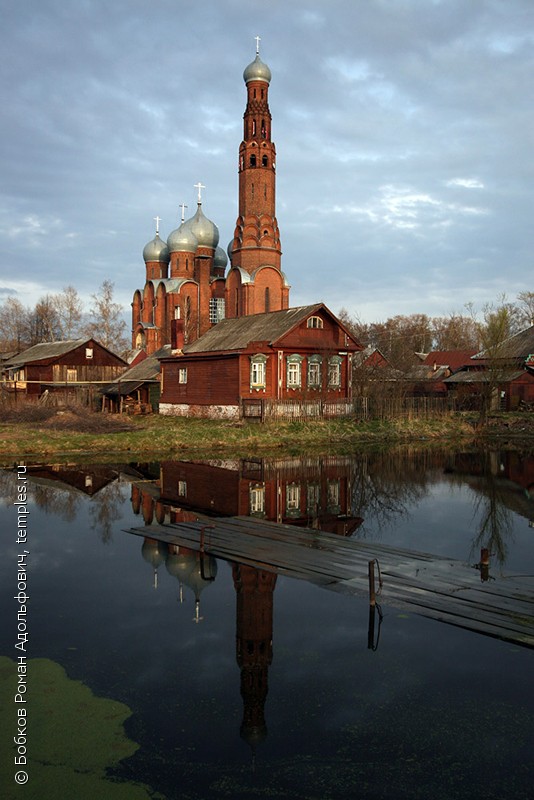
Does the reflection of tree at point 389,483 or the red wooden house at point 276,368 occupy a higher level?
the red wooden house at point 276,368

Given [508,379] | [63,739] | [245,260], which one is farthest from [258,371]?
[63,739]

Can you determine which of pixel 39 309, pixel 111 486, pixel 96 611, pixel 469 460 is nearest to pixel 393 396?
pixel 469 460

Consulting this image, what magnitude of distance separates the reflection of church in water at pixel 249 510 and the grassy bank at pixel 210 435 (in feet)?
11.7

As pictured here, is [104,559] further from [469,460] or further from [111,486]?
[469,460]

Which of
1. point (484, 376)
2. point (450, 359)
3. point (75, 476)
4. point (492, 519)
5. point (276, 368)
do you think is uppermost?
point (450, 359)

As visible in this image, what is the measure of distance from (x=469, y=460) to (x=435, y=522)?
462 inches

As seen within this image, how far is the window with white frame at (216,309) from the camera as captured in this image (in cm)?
6631

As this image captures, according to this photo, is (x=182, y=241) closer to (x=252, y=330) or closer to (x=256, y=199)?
(x=256, y=199)

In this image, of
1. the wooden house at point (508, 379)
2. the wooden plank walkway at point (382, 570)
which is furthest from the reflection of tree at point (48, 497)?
the wooden house at point (508, 379)

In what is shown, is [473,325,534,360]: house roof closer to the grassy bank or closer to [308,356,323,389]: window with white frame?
the grassy bank

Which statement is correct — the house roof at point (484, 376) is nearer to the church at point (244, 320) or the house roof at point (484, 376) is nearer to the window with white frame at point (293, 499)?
the church at point (244, 320)

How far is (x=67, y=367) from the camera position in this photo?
156ft

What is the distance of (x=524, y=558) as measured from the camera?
1145 cm

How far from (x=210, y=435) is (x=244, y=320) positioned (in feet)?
41.9
